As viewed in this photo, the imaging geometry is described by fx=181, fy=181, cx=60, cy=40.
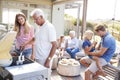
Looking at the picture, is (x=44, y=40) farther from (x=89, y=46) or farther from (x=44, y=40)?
(x=89, y=46)

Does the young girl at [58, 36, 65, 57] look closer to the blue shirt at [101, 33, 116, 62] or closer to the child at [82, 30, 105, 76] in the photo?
the child at [82, 30, 105, 76]

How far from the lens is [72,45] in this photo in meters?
5.75

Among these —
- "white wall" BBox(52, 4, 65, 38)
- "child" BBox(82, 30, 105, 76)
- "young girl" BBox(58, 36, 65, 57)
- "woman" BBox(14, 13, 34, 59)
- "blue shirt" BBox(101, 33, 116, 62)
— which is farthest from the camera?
"white wall" BBox(52, 4, 65, 38)

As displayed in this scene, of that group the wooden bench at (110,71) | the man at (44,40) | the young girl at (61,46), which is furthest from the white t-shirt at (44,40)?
the young girl at (61,46)

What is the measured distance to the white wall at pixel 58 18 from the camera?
8.85 meters

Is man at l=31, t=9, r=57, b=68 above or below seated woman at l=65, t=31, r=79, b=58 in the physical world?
above

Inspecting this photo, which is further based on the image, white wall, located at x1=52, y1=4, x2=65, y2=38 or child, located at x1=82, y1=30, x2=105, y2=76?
white wall, located at x1=52, y1=4, x2=65, y2=38

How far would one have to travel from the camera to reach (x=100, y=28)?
278 centimetres

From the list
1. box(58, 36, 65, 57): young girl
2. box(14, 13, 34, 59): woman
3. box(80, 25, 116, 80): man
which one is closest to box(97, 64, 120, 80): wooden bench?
box(80, 25, 116, 80): man

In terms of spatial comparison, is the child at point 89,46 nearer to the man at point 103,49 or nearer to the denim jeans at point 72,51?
the man at point 103,49

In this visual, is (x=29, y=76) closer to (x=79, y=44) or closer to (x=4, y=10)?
(x=79, y=44)

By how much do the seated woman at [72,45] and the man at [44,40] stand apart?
10.5ft

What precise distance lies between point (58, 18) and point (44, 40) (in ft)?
22.2

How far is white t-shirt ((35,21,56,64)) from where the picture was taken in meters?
2.27
